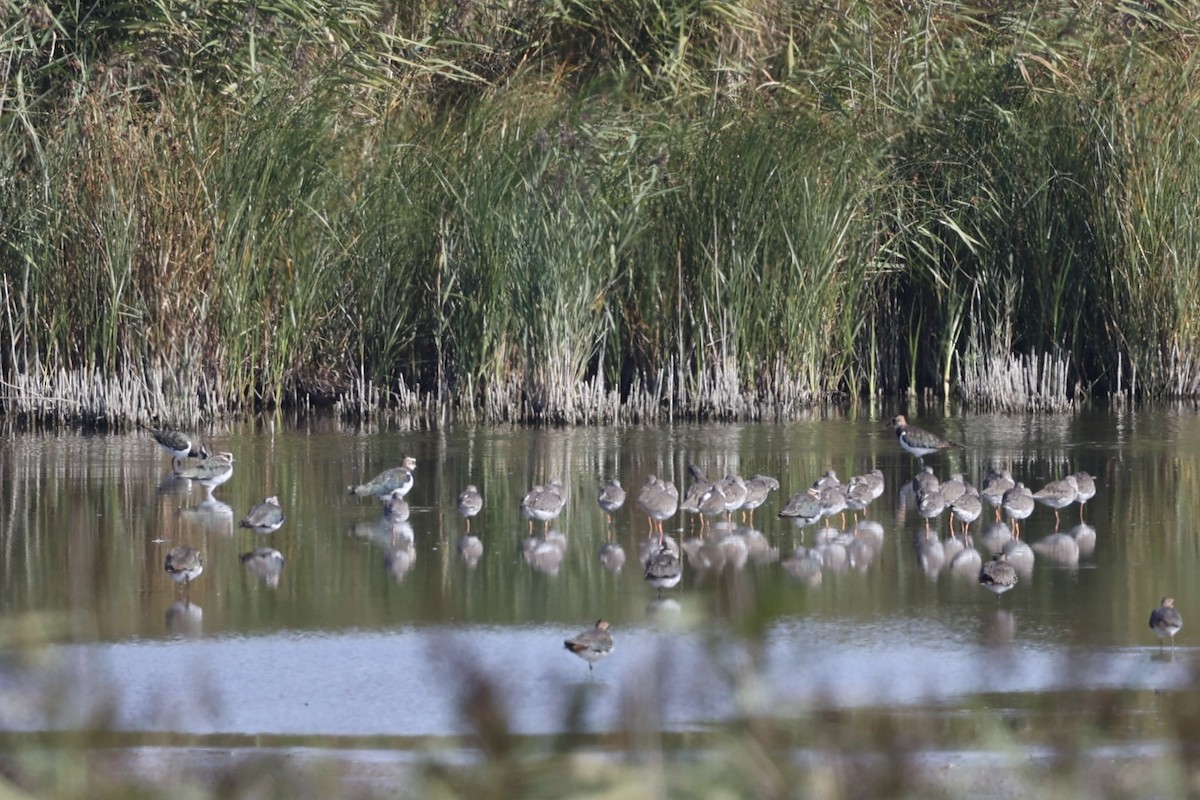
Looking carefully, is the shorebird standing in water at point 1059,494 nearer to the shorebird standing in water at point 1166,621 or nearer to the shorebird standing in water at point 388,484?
the shorebird standing in water at point 1166,621

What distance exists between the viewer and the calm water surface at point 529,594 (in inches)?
200

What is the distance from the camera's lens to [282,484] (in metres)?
12.2

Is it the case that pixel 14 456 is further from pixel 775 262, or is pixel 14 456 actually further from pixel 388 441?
pixel 775 262

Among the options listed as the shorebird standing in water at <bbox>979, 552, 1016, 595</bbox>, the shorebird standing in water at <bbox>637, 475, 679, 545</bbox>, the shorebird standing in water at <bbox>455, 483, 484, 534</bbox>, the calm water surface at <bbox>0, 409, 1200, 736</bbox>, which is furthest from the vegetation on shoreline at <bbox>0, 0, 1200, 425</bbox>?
the shorebird standing in water at <bbox>979, 552, 1016, 595</bbox>

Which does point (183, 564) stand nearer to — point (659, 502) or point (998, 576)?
point (659, 502)

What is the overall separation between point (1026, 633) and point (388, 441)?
7.40m

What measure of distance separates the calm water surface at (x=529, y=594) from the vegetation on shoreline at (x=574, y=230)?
151 cm

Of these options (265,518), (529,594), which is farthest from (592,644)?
(265,518)

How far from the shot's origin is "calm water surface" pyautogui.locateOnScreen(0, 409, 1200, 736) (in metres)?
5.07

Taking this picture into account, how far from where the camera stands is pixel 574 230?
15.1 m

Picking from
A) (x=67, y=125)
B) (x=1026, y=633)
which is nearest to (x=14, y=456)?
(x=67, y=125)

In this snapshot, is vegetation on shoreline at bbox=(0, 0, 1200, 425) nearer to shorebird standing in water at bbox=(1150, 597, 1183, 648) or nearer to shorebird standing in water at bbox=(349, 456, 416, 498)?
shorebird standing in water at bbox=(349, 456, 416, 498)

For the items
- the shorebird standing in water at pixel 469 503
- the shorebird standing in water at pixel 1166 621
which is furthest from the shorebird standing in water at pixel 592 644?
the shorebird standing in water at pixel 469 503

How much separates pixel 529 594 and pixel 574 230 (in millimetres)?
6912
